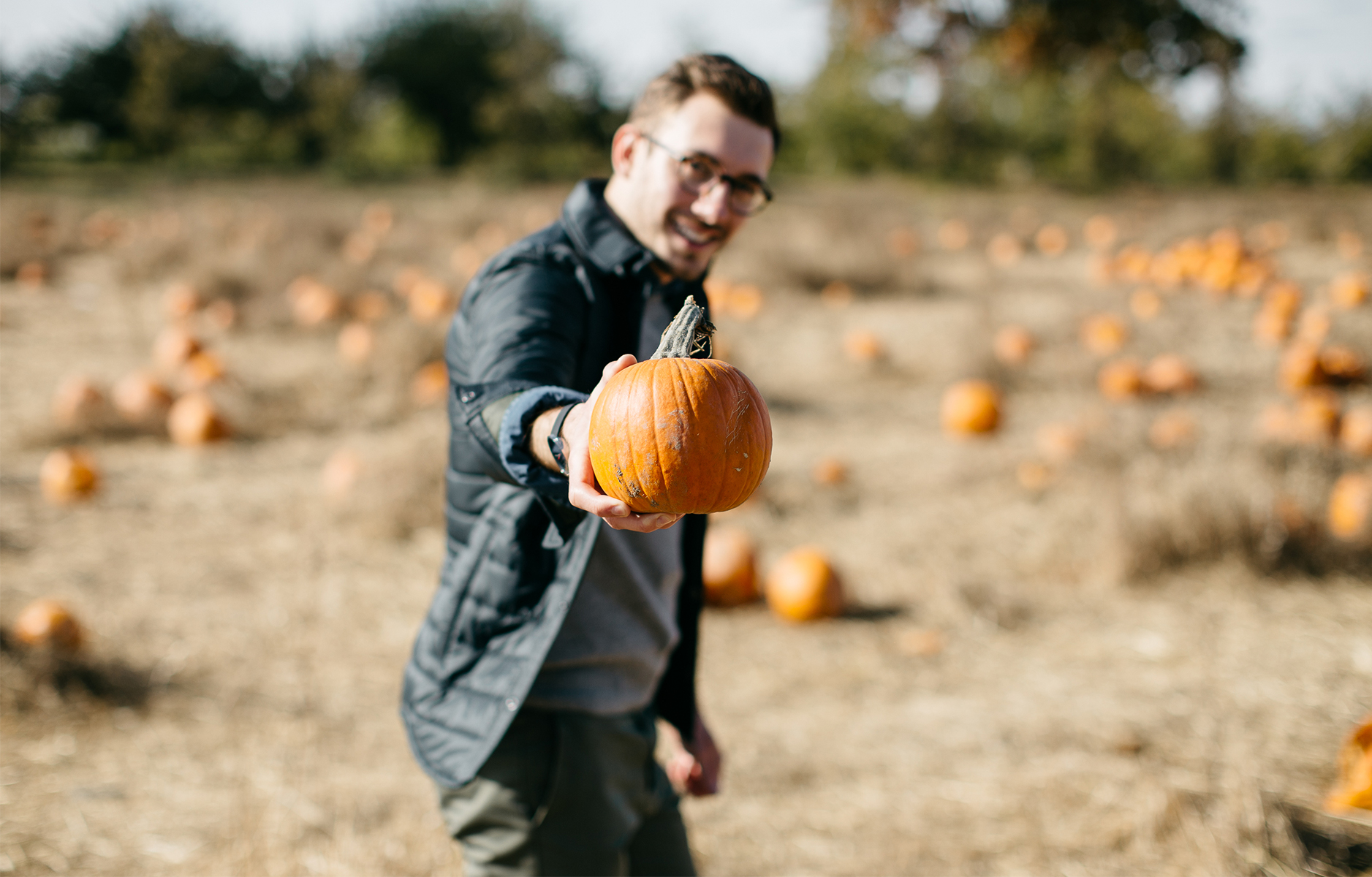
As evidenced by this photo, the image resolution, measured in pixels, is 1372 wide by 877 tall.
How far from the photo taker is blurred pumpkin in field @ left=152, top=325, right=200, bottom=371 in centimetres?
733

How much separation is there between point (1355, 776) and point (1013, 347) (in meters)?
5.60

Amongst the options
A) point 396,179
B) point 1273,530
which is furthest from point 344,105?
point 1273,530

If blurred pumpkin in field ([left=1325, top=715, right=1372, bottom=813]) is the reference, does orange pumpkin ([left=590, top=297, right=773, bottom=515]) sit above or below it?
above

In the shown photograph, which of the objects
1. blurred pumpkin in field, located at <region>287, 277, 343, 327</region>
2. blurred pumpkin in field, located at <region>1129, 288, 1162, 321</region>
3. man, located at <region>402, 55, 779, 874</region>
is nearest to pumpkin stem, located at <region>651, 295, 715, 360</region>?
man, located at <region>402, 55, 779, 874</region>

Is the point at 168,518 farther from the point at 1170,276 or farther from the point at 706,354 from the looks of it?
the point at 1170,276

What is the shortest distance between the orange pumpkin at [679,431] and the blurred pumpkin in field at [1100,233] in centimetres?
1374

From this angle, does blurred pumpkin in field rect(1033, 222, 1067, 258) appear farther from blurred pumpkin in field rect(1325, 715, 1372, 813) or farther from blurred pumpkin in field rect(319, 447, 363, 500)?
blurred pumpkin in field rect(1325, 715, 1372, 813)

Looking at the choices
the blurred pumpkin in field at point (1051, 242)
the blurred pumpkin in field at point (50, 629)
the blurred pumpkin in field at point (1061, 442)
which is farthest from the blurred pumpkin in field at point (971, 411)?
the blurred pumpkin in field at point (1051, 242)

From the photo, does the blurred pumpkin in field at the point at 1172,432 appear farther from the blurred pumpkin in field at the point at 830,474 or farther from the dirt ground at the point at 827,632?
the blurred pumpkin in field at the point at 830,474

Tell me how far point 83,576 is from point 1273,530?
563 centimetres

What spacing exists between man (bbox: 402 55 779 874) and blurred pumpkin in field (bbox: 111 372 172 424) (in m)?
5.29

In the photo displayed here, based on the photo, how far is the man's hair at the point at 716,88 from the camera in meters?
1.73

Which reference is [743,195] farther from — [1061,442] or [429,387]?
[429,387]

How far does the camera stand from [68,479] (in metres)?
5.00
